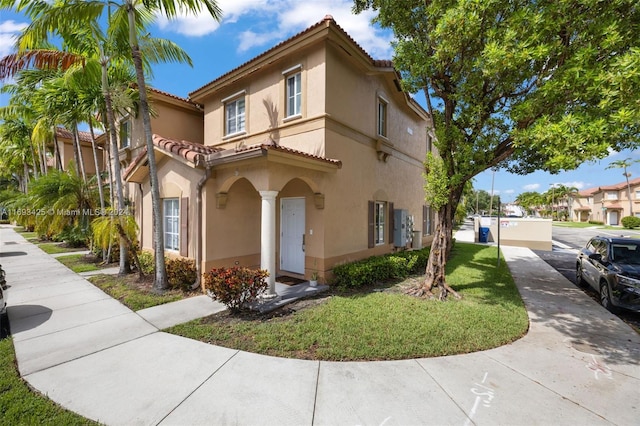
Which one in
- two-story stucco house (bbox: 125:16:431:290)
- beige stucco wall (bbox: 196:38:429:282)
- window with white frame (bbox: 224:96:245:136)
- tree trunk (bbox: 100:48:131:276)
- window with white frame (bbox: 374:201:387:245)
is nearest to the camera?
two-story stucco house (bbox: 125:16:431:290)

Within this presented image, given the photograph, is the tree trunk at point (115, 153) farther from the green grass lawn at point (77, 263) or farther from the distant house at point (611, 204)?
the distant house at point (611, 204)

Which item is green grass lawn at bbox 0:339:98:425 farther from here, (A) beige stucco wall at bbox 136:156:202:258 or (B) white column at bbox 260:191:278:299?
(A) beige stucco wall at bbox 136:156:202:258

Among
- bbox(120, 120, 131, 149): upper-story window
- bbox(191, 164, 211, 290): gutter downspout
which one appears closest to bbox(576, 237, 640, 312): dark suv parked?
bbox(191, 164, 211, 290): gutter downspout

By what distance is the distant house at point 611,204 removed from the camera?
170ft

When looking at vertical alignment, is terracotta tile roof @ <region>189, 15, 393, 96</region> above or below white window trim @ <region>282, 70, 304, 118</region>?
above

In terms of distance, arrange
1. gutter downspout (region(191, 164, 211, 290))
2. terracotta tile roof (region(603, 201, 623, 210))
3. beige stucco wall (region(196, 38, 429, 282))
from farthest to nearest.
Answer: terracotta tile roof (region(603, 201, 623, 210)) < beige stucco wall (region(196, 38, 429, 282)) < gutter downspout (region(191, 164, 211, 290))

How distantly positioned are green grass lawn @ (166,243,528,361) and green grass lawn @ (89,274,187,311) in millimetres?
1990

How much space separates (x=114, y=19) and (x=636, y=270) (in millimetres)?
15084

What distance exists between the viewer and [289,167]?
732cm

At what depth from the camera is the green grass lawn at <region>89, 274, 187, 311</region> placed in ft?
22.7

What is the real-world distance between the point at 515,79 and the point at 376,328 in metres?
6.68

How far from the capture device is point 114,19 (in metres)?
7.64

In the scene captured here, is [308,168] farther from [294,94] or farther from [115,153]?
[115,153]

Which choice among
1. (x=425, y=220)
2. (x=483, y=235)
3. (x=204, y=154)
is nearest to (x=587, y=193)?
(x=483, y=235)
